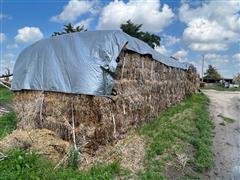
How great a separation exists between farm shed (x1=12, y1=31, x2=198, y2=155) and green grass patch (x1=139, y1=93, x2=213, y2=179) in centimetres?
76

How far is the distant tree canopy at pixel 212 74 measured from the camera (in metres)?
56.8

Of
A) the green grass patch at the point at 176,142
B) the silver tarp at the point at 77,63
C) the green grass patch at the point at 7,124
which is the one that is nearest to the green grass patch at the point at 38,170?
the green grass patch at the point at 176,142

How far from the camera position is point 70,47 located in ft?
22.9

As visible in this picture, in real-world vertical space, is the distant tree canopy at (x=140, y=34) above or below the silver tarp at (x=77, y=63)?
above

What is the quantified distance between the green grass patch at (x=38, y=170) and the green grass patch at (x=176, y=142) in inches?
29.4

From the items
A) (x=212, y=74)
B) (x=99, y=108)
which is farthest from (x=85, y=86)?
(x=212, y=74)

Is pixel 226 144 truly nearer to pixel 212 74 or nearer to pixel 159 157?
pixel 159 157

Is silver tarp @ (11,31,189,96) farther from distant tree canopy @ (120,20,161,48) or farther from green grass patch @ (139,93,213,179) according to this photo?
distant tree canopy @ (120,20,161,48)

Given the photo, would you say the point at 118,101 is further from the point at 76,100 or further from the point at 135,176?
the point at 135,176

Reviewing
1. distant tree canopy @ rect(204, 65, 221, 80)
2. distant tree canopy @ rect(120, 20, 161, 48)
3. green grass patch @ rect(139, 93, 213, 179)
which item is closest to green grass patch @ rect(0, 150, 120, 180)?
green grass patch @ rect(139, 93, 213, 179)

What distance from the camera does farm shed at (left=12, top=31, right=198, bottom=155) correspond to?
6.08 metres

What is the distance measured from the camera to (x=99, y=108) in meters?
5.99

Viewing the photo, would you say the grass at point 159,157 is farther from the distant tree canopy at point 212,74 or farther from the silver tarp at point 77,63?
the distant tree canopy at point 212,74

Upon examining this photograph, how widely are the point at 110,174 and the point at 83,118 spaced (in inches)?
57.7
